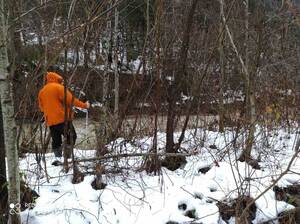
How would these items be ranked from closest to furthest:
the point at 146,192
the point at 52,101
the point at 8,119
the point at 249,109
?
the point at 8,119 → the point at 146,192 → the point at 52,101 → the point at 249,109

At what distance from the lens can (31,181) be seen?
15.6 ft

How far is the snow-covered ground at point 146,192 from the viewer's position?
4336mm

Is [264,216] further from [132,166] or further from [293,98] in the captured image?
[293,98]

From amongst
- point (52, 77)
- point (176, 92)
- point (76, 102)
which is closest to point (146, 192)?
point (176, 92)

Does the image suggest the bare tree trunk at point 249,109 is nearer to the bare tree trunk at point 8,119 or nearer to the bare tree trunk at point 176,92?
the bare tree trunk at point 176,92

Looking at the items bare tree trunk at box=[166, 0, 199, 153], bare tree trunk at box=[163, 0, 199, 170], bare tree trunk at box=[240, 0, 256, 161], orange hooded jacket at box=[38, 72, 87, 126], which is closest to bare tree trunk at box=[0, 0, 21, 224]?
bare tree trunk at box=[163, 0, 199, 170]

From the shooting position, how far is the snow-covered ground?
4.34 meters

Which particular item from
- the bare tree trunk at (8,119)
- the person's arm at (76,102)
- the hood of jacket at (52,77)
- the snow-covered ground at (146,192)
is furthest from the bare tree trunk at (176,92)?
the bare tree trunk at (8,119)

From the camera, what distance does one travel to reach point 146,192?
15.8 ft

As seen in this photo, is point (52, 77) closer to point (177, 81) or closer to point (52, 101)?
point (52, 101)

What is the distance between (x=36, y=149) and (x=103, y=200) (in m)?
1.03

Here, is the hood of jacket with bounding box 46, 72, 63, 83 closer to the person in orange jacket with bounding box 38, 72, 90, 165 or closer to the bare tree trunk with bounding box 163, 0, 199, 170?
the person in orange jacket with bounding box 38, 72, 90, 165

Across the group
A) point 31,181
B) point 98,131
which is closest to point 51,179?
point 31,181

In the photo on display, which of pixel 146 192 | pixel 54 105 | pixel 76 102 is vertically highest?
pixel 76 102
